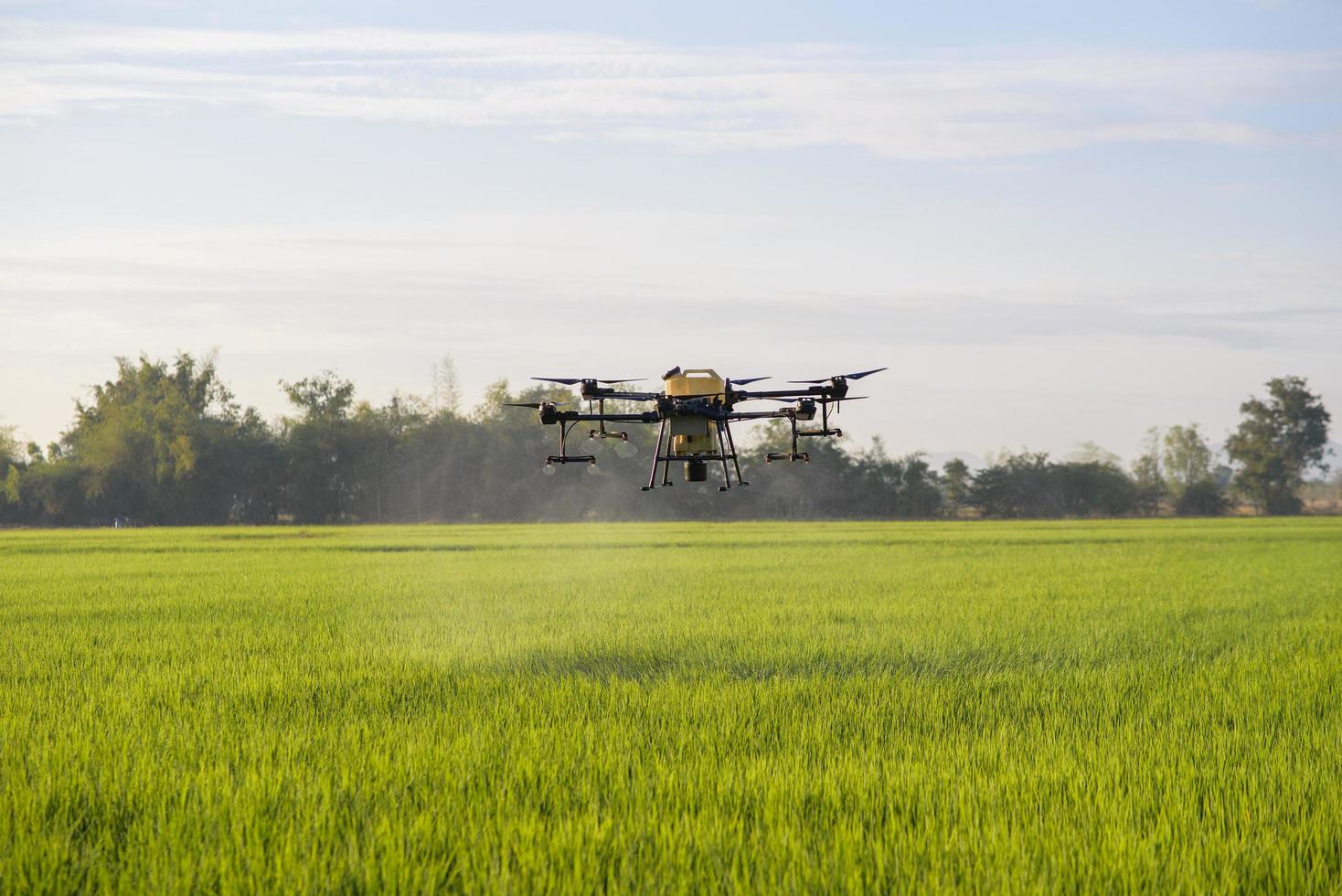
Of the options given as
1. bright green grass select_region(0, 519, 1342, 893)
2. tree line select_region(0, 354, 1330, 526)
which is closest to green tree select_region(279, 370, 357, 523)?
tree line select_region(0, 354, 1330, 526)

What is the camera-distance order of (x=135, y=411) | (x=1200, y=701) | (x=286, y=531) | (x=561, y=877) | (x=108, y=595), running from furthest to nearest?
1. (x=135, y=411)
2. (x=286, y=531)
3. (x=108, y=595)
4. (x=1200, y=701)
5. (x=561, y=877)

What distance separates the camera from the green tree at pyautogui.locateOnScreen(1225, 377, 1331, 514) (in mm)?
74812

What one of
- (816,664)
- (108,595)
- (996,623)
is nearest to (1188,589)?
(996,623)

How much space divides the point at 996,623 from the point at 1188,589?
632 cm

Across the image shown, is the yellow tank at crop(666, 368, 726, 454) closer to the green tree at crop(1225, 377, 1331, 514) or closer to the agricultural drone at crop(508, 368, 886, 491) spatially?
the agricultural drone at crop(508, 368, 886, 491)

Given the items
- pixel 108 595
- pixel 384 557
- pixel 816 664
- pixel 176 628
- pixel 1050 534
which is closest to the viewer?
pixel 816 664

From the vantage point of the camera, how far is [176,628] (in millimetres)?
→ 12914

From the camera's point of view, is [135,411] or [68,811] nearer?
[68,811]

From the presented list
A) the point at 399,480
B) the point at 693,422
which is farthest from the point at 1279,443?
the point at 693,422

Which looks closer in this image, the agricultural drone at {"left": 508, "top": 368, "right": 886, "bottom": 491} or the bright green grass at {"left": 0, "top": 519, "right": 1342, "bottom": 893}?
the bright green grass at {"left": 0, "top": 519, "right": 1342, "bottom": 893}

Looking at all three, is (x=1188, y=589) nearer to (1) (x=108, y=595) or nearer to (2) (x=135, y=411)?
(1) (x=108, y=595)

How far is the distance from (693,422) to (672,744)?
1846 mm

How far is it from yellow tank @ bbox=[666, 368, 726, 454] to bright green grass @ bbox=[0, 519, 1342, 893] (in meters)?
1.65

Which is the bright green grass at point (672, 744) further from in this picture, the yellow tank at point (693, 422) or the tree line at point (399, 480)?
the tree line at point (399, 480)
